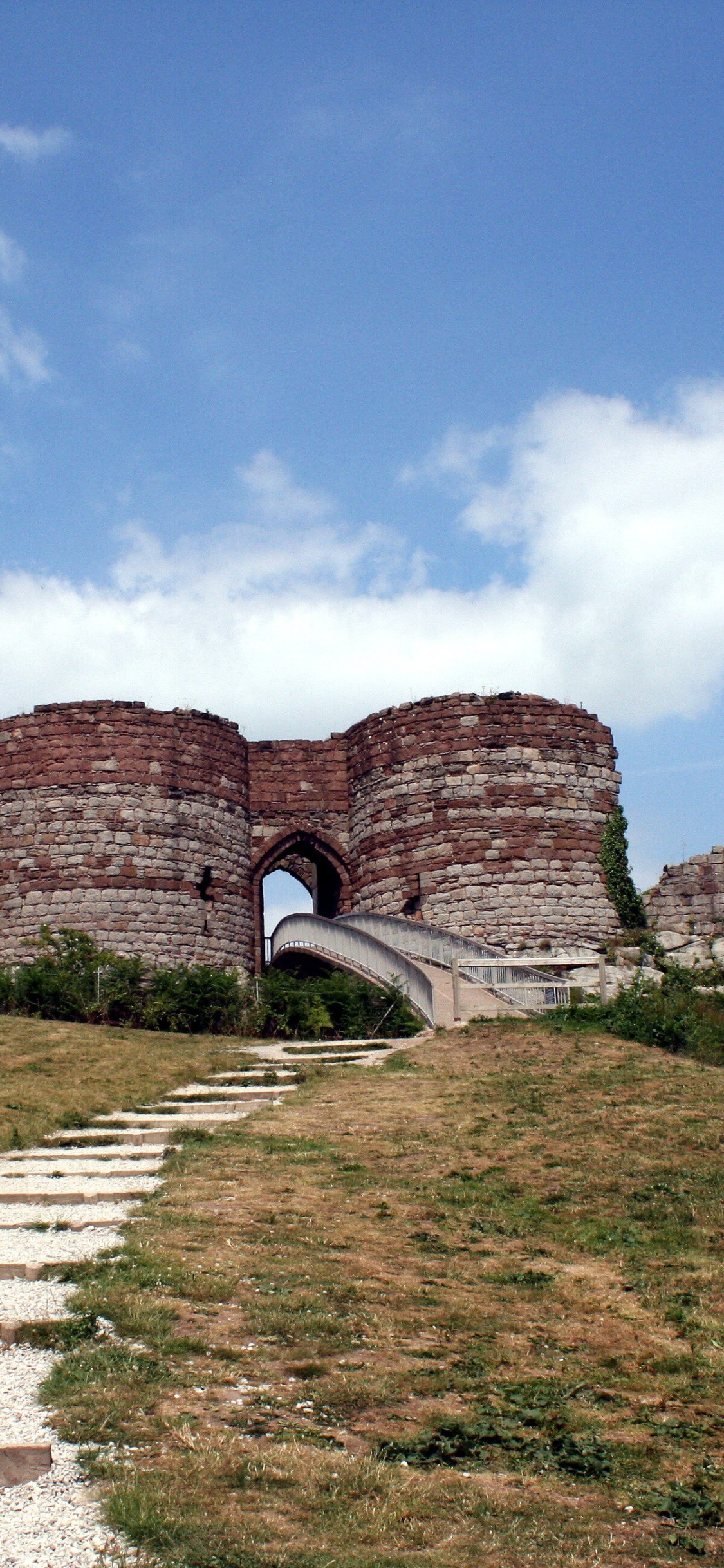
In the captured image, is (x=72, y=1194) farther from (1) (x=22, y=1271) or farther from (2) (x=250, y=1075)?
(2) (x=250, y=1075)

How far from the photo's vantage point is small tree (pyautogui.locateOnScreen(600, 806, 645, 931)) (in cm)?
2916

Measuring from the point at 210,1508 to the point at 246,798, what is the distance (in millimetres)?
27790

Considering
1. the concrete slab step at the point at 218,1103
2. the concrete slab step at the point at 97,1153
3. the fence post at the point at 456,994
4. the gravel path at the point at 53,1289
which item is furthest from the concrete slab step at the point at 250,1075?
the concrete slab step at the point at 97,1153

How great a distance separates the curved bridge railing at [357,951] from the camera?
21.8 meters

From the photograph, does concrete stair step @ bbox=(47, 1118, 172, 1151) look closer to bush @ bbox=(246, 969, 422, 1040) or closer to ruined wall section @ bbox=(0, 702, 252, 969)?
bush @ bbox=(246, 969, 422, 1040)

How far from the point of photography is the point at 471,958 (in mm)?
25219

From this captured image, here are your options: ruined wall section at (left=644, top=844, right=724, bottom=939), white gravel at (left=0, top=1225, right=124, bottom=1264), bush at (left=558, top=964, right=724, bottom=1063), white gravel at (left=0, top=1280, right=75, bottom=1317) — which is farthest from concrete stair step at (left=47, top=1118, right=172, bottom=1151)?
ruined wall section at (left=644, top=844, right=724, bottom=939)

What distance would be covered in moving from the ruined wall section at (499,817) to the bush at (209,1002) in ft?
16.0

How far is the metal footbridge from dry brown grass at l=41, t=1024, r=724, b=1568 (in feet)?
22.8

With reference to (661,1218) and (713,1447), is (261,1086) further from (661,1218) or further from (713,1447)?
(713,1447)

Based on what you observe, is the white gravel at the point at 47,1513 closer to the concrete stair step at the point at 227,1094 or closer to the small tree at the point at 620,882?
the concrete stair step at the point at 227,1094

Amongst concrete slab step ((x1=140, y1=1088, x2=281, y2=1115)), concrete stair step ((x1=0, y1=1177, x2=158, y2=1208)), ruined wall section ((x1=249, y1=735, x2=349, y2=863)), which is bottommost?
concrete stair step ((x1=0, y1=1177, x2=158, y2=1208))

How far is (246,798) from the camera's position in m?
32.6

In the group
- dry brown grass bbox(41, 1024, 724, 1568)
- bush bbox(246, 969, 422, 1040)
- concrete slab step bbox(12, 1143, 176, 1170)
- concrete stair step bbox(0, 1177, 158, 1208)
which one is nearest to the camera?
dry brown grass bbox(41, 1024, 724, 1568)
